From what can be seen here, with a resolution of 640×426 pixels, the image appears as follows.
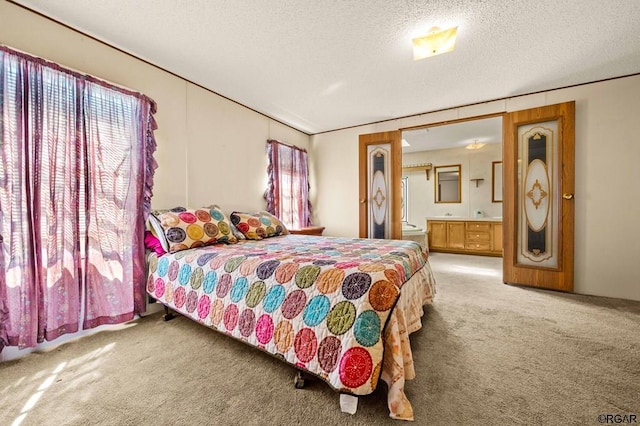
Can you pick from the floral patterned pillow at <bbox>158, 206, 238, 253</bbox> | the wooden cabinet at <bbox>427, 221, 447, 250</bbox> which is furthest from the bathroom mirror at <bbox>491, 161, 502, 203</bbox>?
the floral patterned pillow at <bbox>158, 206, 238, 253</bbox>

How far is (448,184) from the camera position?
626cm

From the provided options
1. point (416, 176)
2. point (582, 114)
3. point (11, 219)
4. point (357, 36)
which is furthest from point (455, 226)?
point (11, 219)

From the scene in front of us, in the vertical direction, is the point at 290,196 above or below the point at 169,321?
above

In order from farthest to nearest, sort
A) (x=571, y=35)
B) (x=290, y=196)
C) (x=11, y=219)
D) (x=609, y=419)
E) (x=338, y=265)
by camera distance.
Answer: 1. (x=290, y=196)
2. (x=571, y=35)
3. (x=11, y=219)
4. (x=338, y=265)
5. (x=609, y=419)

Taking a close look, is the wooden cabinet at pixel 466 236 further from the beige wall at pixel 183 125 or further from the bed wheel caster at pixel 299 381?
the bed wheel caster at pixel 299 381

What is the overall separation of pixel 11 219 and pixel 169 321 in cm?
133

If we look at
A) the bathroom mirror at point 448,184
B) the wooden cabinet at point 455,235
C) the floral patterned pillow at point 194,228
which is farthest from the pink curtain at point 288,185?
the bathroom mirror at point 448,184

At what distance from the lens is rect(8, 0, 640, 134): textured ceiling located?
1.87m

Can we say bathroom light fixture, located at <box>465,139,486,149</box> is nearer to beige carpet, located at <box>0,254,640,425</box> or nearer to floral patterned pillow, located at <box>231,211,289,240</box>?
beige carpet, located at <box>0,254,640,425</box>

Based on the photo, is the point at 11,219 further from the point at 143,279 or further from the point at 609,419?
the point at 609,419

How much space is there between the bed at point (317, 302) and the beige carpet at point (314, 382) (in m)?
0.19

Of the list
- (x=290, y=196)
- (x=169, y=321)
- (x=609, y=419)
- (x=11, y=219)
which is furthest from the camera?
(x=290, y=196)

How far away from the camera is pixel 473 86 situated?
3.12 metres

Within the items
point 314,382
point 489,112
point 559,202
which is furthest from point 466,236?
point 314,382
